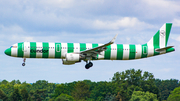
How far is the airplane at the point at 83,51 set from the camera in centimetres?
5809

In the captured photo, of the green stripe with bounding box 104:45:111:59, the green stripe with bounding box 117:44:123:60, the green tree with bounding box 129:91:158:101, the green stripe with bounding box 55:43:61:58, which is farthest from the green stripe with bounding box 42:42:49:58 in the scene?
the green tree with bounding box 129:91:158:101

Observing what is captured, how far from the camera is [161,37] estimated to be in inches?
2675

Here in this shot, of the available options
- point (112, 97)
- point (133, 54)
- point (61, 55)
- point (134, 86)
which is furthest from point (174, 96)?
point (61, 55)

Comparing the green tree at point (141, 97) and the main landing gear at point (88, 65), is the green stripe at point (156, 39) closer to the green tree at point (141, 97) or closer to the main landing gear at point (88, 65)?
the main landing gear at point (88, 65)

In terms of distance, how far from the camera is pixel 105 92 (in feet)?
554

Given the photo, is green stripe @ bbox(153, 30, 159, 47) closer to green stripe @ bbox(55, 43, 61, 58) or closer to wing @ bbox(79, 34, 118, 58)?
wing @ bbox(79, 34, 118, 58)

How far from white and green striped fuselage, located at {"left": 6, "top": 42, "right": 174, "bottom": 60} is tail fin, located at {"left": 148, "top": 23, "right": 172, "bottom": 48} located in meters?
3.90

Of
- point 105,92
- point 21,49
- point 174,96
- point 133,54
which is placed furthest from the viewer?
point 105,92

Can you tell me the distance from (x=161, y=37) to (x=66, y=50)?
2165 cm

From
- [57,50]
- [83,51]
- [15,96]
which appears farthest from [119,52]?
[15,96]

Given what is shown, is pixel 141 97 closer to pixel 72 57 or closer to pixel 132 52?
pixel 132 52

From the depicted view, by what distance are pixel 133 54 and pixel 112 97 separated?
100166mm

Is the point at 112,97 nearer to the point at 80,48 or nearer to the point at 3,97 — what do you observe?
the point at 3,97

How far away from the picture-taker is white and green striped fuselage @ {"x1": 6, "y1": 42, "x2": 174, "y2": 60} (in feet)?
191
